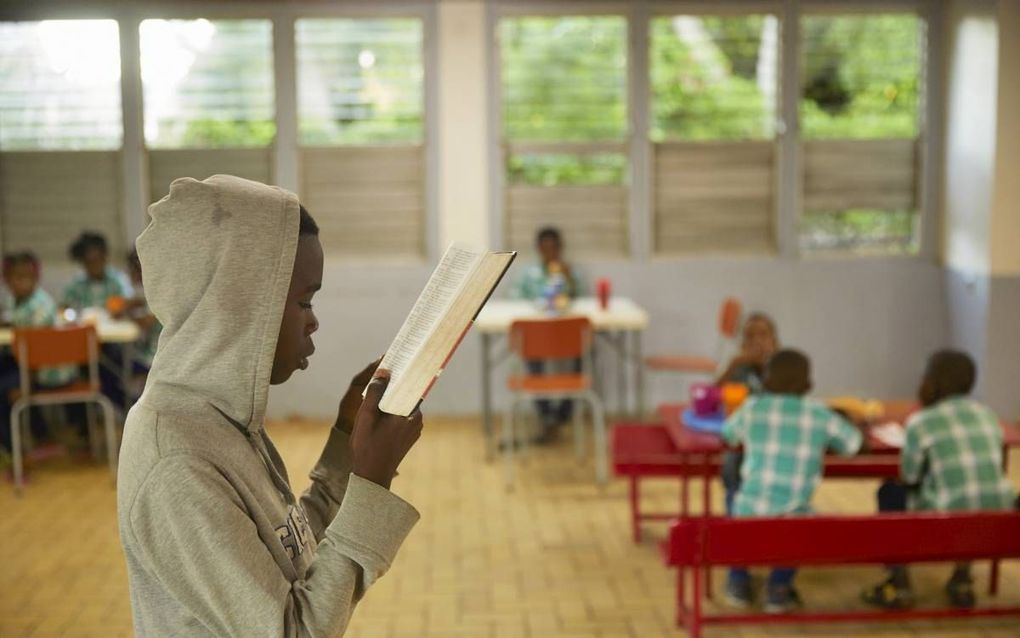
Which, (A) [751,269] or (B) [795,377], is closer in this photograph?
(B) [795,377]

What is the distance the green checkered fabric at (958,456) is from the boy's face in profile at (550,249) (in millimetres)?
3398

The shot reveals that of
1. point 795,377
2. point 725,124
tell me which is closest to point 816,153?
point 725,124

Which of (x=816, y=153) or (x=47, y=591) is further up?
(x=816, y=153)

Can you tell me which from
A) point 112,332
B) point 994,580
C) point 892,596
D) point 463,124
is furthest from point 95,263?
point 994,580

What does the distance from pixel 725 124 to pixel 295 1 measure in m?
2.87

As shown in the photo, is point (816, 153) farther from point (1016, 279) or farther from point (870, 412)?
point (870, 412)

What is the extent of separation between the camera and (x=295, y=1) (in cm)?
705

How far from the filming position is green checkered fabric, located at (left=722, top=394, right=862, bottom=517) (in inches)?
147

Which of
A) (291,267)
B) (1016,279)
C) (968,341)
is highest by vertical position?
(291,267)

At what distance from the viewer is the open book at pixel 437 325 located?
1.35 metres

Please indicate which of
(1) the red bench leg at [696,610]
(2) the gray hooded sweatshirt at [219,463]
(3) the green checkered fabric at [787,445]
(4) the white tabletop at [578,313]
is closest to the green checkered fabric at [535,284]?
(4) the white tabletop at [578,313]

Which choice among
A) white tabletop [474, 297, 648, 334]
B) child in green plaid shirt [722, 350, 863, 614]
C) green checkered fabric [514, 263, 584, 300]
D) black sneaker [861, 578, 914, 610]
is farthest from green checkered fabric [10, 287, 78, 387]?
black sneaker [861, 578, 914, 610]

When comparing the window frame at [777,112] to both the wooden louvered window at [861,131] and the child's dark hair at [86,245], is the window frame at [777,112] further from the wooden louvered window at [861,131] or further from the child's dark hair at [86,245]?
the child's dark hair at [86,245]

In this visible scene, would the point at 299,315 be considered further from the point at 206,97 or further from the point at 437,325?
the point at 206,97
